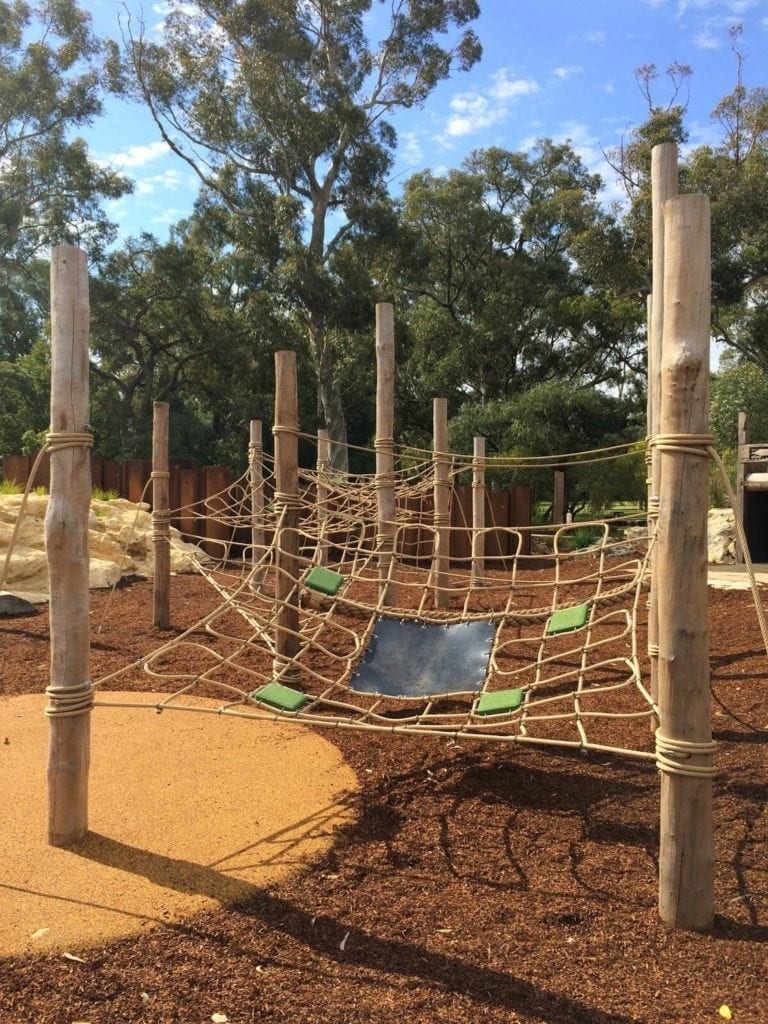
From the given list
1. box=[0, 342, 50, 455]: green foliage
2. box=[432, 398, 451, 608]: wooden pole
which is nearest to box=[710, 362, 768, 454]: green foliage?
box=[432, 398, 451, 608]: wooden pole

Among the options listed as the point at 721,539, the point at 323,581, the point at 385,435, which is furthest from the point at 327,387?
the point at 323,581

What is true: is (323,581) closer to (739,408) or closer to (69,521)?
(69,521)

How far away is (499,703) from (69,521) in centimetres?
151

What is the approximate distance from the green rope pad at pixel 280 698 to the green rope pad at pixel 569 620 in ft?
3.21

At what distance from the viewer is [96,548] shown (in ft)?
29.2

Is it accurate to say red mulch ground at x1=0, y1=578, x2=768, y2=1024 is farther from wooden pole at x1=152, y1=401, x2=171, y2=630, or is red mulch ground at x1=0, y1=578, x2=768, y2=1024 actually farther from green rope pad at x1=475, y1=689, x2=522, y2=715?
wooden pole at x1=152, y1=401, x2=171, y2=630

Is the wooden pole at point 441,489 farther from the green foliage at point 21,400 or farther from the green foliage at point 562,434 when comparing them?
the green foliage at point 21,400

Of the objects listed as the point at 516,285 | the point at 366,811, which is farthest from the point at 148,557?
the point at 516,285

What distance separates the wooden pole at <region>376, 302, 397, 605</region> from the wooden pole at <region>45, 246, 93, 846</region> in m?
2.80

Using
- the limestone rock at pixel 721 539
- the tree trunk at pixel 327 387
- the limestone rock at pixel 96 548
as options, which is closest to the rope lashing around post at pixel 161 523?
the limestone rock at pixel 96 548

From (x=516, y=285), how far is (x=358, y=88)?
5.19 m

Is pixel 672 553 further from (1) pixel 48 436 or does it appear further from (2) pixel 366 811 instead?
(1) pixel 48 436

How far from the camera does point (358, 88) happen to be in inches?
677

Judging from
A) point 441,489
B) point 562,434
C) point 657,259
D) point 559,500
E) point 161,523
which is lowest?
point 161,523
